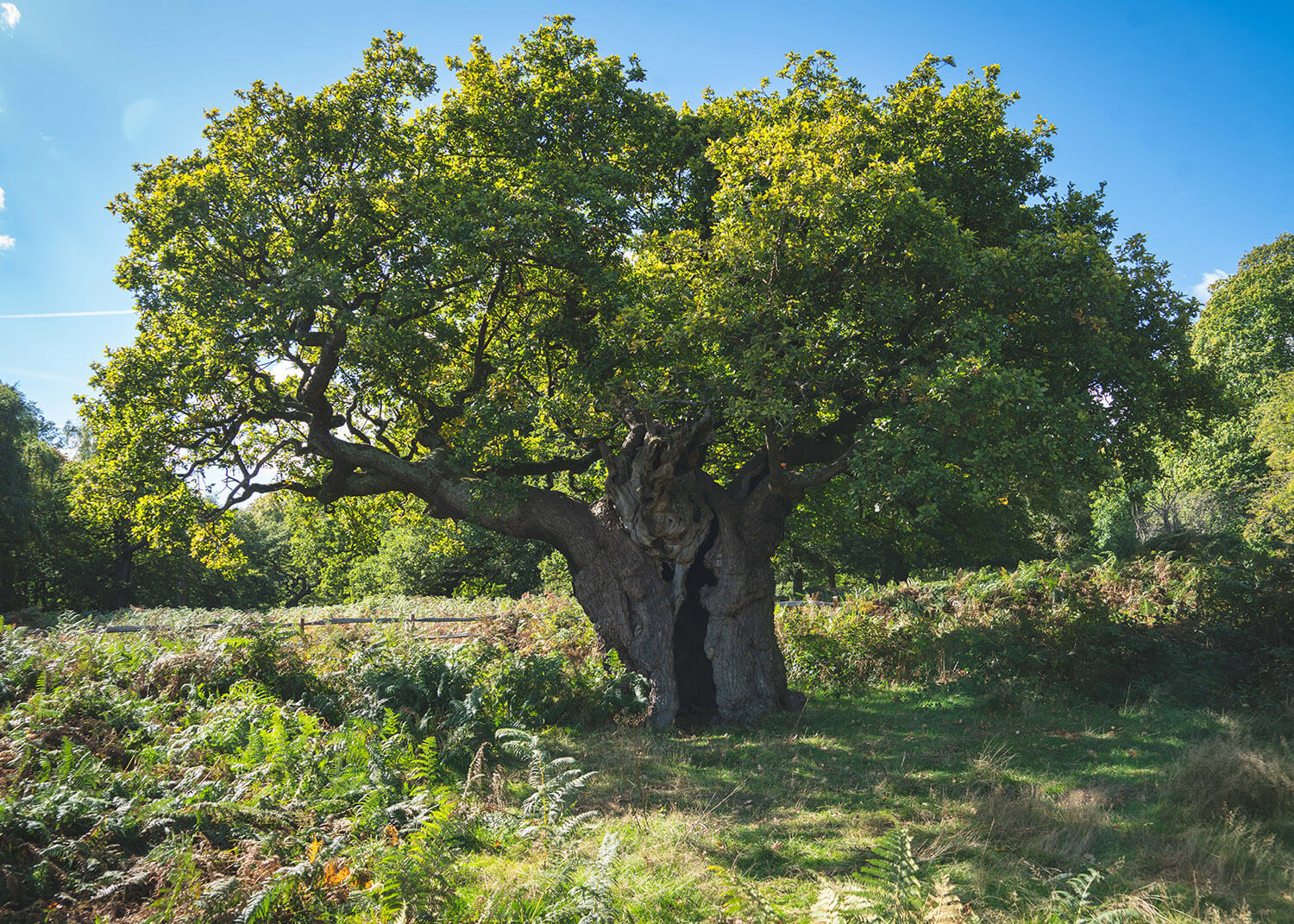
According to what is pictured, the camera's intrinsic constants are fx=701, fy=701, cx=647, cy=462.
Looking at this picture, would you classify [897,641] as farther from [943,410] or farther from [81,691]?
[81,691]

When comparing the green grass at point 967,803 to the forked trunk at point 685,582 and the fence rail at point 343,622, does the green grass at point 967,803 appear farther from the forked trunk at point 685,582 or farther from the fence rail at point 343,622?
the fence rail at point 343,622

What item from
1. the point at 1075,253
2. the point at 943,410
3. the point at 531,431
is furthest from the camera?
the point at 531,431

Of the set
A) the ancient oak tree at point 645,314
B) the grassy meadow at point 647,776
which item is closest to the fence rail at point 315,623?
the grassy meadow at point 647,776

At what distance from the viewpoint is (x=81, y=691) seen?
6.54 meters

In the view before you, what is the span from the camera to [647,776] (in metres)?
7.98

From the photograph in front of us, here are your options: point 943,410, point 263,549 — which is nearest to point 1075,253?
point 943,410

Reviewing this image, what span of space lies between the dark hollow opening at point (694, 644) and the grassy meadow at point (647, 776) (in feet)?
3.26

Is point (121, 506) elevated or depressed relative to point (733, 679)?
elevated

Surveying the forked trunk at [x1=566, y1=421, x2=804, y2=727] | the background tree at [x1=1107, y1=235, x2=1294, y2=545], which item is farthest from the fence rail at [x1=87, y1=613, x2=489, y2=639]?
the background tree at [x1=1107, y1=235, x2=1294, y2=545]

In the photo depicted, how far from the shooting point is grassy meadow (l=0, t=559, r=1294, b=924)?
4113 mm

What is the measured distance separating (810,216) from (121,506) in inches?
436

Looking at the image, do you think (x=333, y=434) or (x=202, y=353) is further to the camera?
(x=333, y=434)

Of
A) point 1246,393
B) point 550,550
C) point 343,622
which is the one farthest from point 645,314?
point 1246,393

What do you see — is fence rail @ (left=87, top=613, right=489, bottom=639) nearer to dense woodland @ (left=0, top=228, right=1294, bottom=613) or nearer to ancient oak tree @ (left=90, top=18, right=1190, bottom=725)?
ancient oak tree @ (left=90, top=18, right=1190, bottom=725)
